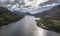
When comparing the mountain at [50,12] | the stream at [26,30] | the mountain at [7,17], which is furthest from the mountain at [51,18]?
the mountain at [7,17]

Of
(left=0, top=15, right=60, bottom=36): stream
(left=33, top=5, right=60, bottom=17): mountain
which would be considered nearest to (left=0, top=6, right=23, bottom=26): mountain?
(left=0, top=15, right=60, bottom=36): stream

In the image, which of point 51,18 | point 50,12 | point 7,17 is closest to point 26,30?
point 51,18

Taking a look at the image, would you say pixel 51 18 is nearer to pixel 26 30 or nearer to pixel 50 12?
pixel 50 12

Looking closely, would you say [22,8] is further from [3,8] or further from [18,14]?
[3,8]

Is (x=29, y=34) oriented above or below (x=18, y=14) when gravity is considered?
below

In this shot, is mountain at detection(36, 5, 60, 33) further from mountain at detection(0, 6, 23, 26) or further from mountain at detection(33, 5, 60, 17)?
mountain at detection(0, 6, 23, 26)

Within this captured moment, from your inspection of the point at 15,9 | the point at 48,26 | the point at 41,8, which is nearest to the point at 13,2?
the point at 15,9

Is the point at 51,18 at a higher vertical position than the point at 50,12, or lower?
lower

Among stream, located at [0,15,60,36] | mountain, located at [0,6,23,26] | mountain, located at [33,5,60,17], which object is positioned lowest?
stream, located at [0,15,60,36]
